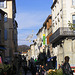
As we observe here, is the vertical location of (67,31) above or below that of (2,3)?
below

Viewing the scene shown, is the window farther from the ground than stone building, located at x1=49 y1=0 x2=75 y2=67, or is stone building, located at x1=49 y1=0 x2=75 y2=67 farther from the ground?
the window

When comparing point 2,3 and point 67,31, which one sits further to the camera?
point 2,3

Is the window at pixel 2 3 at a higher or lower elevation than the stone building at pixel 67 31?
higher

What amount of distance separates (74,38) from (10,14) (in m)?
20.4

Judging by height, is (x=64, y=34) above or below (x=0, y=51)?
above

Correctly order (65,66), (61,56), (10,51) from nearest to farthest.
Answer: (65,66) → (61,56) → (10,51)

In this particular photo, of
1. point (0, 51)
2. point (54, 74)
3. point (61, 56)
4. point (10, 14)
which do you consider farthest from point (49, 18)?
point (54, 74)

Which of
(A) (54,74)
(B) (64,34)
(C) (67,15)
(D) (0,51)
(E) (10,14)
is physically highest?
(E) (10,14)

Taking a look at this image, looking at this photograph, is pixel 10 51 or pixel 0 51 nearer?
pixel 0 51

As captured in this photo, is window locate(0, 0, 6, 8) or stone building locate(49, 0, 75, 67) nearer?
stone building locate(49, 0, 75, 67)

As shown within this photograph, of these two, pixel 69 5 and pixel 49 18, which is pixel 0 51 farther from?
pixel 49 18

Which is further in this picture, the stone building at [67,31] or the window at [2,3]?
the window at [2,3]

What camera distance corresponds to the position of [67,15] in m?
36.2

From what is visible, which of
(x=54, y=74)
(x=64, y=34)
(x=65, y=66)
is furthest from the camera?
(x=64, y=34)
